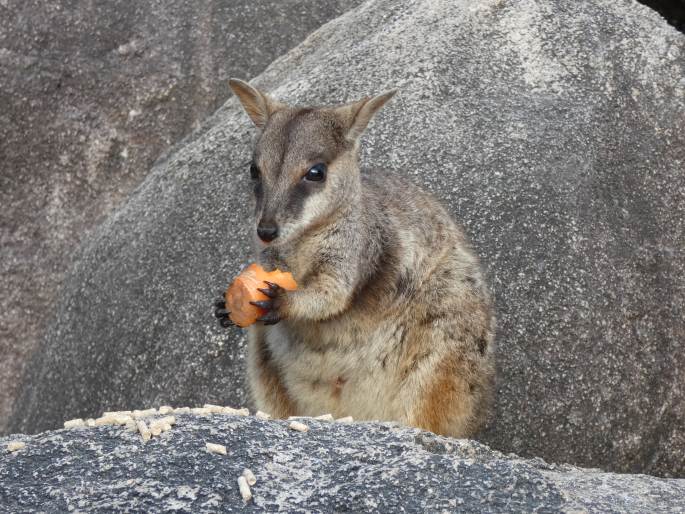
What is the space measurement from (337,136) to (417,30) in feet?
8.34

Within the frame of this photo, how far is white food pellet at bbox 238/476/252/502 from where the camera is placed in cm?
400

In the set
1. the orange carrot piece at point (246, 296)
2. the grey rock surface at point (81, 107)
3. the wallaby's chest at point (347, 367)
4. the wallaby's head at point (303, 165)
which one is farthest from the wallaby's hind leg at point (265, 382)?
the grey rock surface at point (81, 107)

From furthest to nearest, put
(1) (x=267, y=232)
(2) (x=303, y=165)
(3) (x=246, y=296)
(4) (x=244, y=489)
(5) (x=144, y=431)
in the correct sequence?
(2) (x=303, y=165)
(3) (x=246, y=296)
(1) (x=267, y=232)
(5) (x=144, y=431)
(4) (x=244, y=489)

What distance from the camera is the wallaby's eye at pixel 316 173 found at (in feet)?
19.7

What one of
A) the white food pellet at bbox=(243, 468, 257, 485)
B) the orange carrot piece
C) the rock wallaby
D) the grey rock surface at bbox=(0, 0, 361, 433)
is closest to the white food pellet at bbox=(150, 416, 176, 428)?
the white food pellet at bbox=(243, 468, 257, 485)

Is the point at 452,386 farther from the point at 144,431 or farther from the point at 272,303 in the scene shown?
the point at 144,431

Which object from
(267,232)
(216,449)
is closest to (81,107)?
(267,232)

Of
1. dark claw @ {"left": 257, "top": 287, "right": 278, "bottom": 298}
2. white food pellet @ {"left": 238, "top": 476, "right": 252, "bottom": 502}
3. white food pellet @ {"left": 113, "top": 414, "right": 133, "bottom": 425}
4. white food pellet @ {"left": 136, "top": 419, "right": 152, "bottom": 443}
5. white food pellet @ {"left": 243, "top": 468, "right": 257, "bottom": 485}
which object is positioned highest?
white food pellet @ {"left": 136, "top": 419, "right": 152, "bottom": 443}

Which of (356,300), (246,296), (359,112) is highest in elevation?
(359,112)

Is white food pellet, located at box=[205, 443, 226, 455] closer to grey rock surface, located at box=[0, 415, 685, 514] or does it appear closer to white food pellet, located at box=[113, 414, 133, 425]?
grey rock surface, located at box=[0, 415, 685, 514]

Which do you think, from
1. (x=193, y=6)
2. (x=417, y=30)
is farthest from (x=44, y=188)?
(x=417, y=30)

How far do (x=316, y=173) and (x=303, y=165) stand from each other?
0.09 m

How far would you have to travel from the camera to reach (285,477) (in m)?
4.15

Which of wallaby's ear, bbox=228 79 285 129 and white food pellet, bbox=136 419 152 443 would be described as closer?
white food pellet, bbox=136 419 152 443
